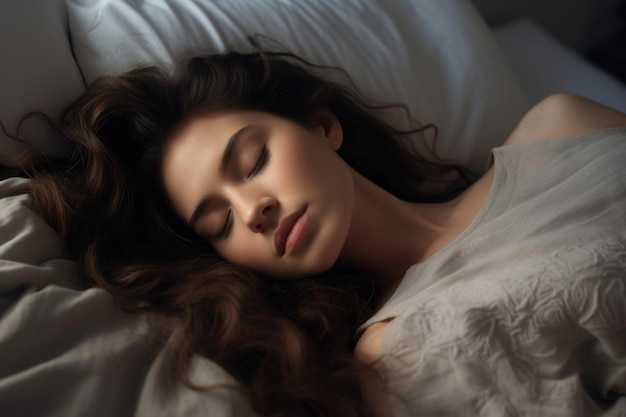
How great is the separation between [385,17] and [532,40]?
0.57 meters

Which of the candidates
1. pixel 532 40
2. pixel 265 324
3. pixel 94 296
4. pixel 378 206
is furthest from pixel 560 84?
pixel 94 296

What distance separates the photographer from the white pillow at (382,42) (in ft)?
3.62

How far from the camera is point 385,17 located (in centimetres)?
129

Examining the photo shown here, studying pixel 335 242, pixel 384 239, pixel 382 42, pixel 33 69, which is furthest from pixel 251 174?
pixel 382 42

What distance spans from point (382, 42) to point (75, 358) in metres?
0.91

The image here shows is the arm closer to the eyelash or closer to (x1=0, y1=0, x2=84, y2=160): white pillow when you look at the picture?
the eyelash

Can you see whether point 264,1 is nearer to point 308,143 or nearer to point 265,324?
point 308,143

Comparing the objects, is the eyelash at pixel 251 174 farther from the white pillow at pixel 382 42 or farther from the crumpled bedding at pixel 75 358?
the white pillow at pixel 382 42

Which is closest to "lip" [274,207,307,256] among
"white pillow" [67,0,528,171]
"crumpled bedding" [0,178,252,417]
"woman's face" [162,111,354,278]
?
"woman's face" [162,111,354,278]

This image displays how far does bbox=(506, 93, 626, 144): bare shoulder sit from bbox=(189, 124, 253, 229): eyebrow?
56 cm

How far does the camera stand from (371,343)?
801 mm

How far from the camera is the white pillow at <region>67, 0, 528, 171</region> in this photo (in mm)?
1104

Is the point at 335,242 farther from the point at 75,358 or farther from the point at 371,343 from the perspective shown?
the point at 75,358

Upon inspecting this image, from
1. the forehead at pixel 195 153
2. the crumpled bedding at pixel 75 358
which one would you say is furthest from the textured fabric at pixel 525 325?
the forehead at pixel 195 153
